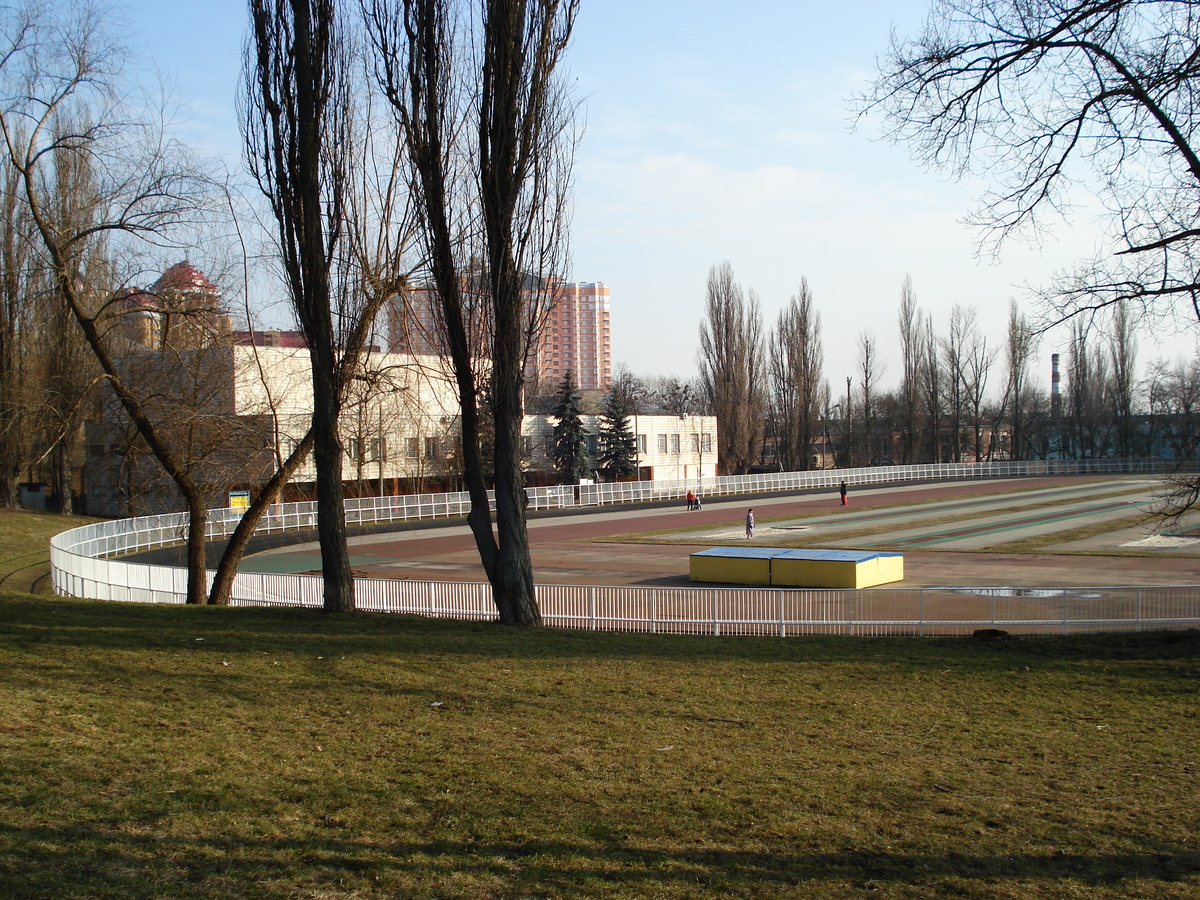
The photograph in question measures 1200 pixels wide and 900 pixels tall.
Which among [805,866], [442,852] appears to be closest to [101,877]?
[442,852]

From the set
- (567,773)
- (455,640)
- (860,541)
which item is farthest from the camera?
(860,541)

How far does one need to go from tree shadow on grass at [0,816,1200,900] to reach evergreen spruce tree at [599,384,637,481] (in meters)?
69.8

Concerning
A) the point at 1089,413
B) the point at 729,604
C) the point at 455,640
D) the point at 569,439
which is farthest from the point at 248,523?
the point at 1089,413

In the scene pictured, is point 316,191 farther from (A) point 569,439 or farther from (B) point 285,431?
(A) point 569,439

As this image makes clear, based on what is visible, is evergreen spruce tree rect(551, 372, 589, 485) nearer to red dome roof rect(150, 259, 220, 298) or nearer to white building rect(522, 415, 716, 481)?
white building rect(522, 415, 716, 481)

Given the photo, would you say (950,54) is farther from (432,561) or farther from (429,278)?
(432,561)

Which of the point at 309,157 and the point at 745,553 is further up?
the point at 309,157

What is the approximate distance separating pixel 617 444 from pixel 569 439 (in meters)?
6.62

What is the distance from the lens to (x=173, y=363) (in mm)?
24562

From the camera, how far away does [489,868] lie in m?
5.07

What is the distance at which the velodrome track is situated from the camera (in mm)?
28141

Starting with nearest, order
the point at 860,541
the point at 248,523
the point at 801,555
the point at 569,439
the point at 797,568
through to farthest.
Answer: the point at 248,523, the point at 797,568, the point at 801,555, the point at 860,541, the point at 569,439

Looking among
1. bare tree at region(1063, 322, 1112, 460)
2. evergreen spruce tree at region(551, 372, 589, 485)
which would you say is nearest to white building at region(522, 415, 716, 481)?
evergreen spruce tree at region(551, 372, 589, 485)

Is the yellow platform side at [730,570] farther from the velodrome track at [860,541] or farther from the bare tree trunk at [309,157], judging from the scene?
the bare tree trunk at [309,157]
